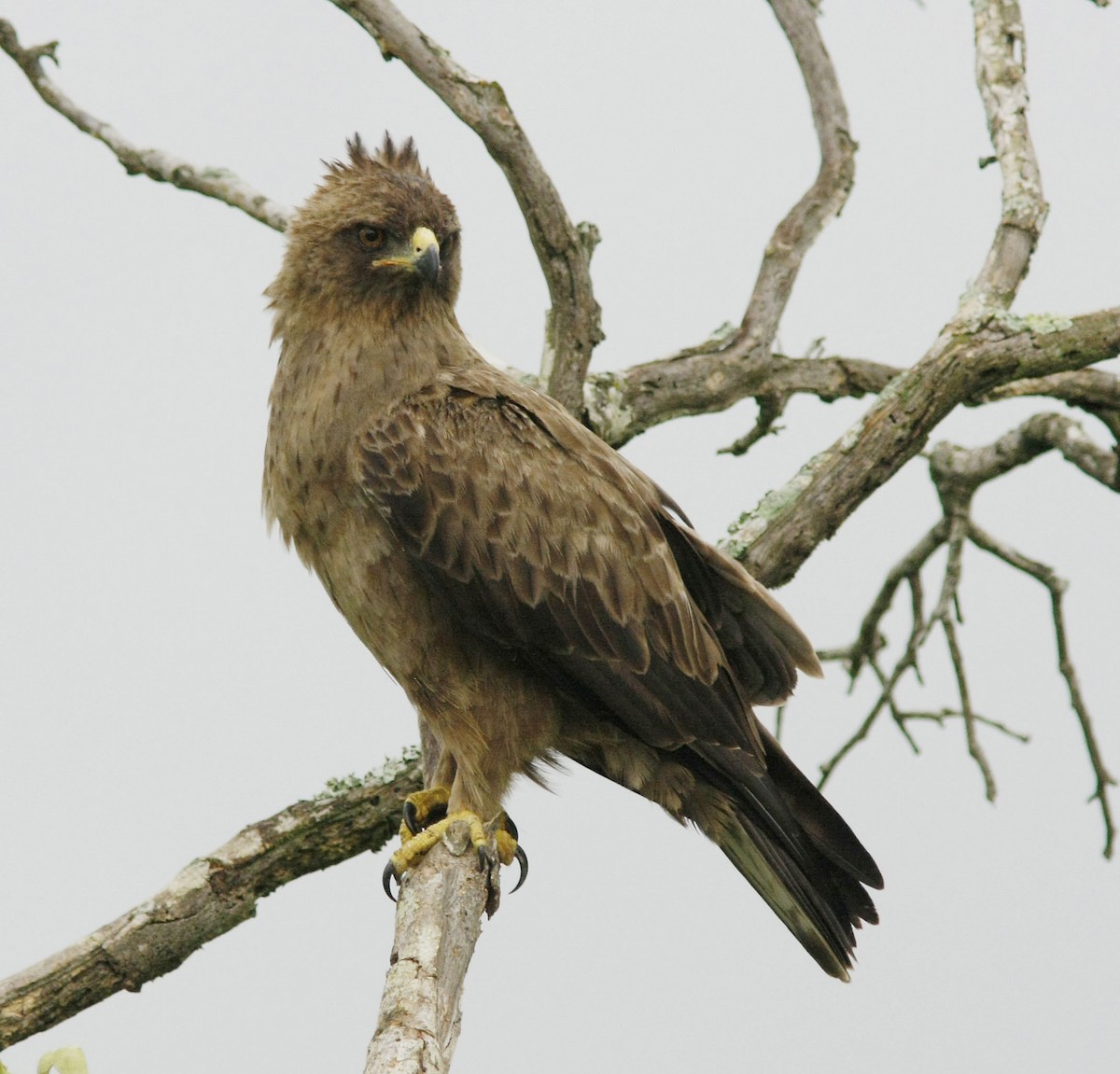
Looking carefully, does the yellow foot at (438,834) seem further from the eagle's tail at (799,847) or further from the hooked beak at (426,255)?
the hooked beak at (426,255)

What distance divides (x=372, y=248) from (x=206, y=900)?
6.83ft

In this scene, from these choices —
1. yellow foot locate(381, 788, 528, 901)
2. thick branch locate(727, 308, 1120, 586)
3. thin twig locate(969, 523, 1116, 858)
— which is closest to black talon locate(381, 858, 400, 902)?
yellow foot locate(381, 788, 528, 901)

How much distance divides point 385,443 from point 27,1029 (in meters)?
1.99

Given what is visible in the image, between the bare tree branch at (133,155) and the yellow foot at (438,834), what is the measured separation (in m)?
2.61

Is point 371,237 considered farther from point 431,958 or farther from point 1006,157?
point 1006,157

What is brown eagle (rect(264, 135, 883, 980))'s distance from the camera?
4312 millimetres

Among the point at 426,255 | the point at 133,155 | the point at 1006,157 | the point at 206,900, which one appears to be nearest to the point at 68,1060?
the point at 206,900

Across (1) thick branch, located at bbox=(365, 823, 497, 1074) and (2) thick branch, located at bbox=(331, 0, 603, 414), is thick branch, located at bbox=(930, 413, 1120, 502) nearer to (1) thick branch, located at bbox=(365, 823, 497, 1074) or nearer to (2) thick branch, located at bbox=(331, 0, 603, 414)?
(2) thick branch, located at bbox=(331, 0, 603, 414)

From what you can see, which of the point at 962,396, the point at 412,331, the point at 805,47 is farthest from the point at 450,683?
the point at 805,47

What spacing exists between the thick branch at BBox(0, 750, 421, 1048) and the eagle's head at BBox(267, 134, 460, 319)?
1508mm

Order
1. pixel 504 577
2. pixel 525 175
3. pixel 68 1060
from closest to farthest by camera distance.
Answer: pixel 68 1060 < pixel 504 577 < pixel 525 175

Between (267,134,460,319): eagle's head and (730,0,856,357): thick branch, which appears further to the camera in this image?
(730,0,856,357): thick branch

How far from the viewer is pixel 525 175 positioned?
5047 millimetres

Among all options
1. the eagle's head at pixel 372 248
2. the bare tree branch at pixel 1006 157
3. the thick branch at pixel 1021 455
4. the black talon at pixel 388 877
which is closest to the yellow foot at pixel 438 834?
the black talon at pixel 388 877
